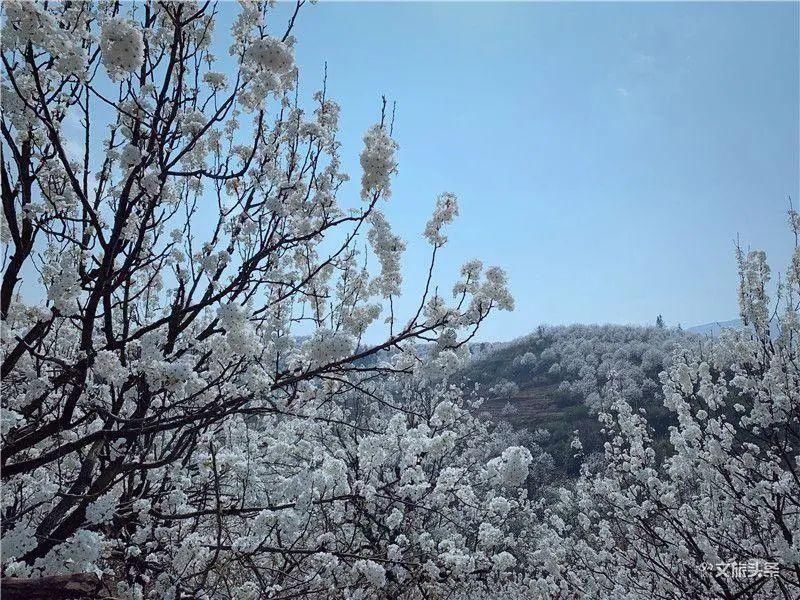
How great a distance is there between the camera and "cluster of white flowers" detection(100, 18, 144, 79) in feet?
11.2

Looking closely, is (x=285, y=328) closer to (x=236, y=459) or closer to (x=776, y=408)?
(x=236, y=459)

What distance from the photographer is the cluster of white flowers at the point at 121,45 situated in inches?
134

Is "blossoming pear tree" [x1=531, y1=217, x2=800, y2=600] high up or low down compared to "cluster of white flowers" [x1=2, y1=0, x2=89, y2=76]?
down

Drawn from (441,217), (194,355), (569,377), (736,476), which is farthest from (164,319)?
(569,377)

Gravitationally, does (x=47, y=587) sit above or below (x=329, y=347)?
below

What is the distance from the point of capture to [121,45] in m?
3.47

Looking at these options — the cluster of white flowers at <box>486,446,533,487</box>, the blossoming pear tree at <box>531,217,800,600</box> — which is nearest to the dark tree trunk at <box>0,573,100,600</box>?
the cluster of white flowers at <box>486,446,533,487</box>

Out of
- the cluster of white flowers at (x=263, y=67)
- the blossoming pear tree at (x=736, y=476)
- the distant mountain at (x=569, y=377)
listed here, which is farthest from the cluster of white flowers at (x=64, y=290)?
the distant mountain at (x=569, y=377)

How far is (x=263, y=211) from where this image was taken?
461 cm

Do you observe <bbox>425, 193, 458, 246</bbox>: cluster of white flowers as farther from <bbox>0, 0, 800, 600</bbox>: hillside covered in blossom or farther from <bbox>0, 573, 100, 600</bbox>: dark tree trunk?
<bbox>0, 573, 100, 600</bbox>: dark tree trunk

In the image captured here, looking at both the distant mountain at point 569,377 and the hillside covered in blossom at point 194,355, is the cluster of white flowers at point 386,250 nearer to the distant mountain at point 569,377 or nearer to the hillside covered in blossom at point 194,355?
the hillside covered in blossom at point 194,355

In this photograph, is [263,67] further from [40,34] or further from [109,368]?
[109,368]

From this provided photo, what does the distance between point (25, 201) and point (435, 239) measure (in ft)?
11.6

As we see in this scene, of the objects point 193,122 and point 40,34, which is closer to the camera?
point 40,34
